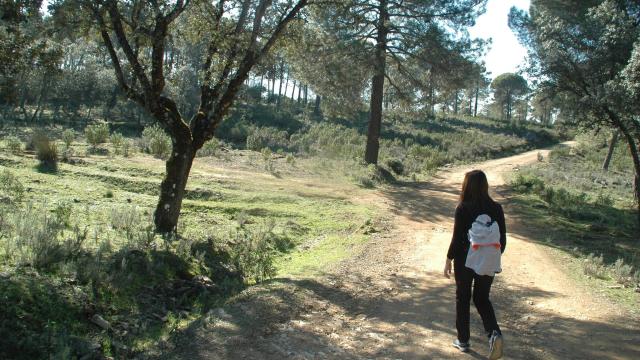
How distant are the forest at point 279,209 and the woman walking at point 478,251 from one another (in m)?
0.59

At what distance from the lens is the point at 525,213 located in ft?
47.1

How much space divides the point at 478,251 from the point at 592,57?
1143 cm

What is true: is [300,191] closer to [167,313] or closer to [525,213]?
[525,213]

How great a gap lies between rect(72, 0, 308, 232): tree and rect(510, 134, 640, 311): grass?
704 centimetres

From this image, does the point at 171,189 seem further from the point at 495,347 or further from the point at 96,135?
the point at 96,135

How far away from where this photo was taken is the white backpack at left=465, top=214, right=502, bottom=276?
15.9ft

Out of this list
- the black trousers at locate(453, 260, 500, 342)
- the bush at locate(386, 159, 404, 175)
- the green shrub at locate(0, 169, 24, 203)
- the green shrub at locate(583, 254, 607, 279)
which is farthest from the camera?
the bush at locate(386, 159, 404, 175)

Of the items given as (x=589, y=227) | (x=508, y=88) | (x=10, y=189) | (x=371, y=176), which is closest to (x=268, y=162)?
(x=371, y=176)

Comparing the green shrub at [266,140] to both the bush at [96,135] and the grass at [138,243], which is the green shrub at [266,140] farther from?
the grass at [138,243]

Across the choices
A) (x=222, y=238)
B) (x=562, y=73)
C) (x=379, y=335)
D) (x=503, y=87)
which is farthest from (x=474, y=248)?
(x=503, y=87)

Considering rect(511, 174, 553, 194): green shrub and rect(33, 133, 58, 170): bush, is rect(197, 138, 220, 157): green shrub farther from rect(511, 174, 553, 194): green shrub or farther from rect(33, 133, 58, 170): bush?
rect(511, 174, 553, 194): green shrub

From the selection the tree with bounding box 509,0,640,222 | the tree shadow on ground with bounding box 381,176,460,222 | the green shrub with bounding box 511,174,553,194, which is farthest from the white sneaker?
the green shrub with bounding box 511,174,553,194

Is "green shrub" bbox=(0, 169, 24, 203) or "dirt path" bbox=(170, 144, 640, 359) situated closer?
"dirt path" bbox=(170, 144, 640, 359)

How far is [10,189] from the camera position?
32.1 ft
